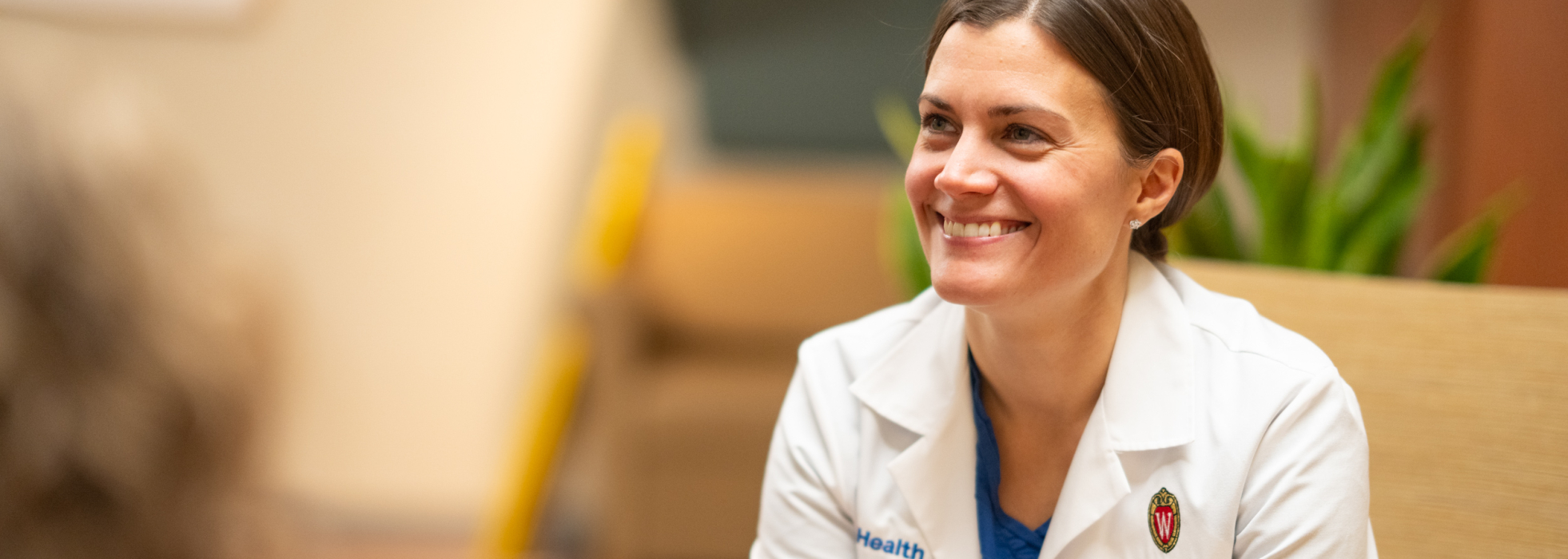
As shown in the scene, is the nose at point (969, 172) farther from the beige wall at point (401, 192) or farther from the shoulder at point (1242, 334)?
the beige wall at point (401, 192)

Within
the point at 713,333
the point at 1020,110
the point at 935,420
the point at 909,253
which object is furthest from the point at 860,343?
the point at 713,333

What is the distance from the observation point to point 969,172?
2.85ft

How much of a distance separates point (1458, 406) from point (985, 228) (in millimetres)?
556

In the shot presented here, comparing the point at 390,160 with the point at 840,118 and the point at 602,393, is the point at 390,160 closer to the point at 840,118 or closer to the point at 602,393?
the point at 602,393

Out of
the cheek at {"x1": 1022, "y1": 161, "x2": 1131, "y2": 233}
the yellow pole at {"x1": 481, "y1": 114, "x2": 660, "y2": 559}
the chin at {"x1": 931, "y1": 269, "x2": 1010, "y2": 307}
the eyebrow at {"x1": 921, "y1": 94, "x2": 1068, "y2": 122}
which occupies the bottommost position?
the yellow pole at {"x1": 481, "y1": 114, "x2": 660, "y2": 559}

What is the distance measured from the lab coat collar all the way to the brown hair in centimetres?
16

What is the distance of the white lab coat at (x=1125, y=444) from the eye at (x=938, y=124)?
24 cm

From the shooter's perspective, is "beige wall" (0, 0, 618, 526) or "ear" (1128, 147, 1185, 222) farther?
"beige wall" (0, 0, 618, 526)

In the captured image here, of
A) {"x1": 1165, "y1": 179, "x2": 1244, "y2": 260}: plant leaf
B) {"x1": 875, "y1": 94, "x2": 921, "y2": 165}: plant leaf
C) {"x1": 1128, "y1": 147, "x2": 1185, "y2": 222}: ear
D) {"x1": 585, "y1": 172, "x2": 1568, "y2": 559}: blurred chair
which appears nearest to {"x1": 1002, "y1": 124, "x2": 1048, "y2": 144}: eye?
{"x1": 1128, "y1": 147, "x2": 1185, "y2": 222}: ear

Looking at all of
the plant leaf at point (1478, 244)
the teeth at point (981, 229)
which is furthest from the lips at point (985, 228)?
the plant leaf at point (1478, 244)

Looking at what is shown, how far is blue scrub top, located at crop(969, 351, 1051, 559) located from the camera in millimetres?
1019

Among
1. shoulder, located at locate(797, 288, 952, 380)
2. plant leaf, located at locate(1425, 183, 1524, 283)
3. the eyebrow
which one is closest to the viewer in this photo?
the eyebrow

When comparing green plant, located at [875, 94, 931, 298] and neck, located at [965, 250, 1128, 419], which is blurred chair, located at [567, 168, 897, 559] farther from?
neck, located at [965, 250, 1128, 419]

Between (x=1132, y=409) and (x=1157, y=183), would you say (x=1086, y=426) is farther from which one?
(x=1157, y=183)
